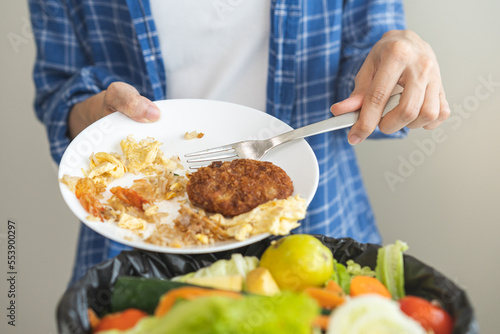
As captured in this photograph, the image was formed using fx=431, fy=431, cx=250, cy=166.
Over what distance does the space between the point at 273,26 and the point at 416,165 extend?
3.64 ft

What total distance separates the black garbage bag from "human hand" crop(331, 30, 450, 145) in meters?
0.42

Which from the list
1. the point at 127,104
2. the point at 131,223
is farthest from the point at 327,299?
the point at 127,104

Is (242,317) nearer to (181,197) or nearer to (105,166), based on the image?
(181,197)

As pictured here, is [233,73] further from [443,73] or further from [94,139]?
[443,73]

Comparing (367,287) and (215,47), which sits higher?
(215,47)

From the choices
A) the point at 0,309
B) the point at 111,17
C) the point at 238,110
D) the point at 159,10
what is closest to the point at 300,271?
the point at 238,110

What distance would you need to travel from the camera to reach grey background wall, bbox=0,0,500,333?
6.54 ft

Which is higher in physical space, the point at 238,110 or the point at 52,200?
the point at 238,110

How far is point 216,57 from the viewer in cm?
173

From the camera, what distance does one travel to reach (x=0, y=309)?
2.49 m

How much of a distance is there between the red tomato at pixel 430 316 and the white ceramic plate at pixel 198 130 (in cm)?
47

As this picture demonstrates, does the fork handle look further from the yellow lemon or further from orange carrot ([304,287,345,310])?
orange carrot ([304,287,345,310])

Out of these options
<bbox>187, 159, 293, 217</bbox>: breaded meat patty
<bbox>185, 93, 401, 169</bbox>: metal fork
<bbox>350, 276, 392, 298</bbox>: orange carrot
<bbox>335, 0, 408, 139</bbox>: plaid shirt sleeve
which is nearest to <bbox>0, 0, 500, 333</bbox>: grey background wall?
<bbox>335, 0, 408, 139</bbox>: plaid shirt sleeve

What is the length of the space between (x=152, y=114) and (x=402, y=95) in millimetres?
765
